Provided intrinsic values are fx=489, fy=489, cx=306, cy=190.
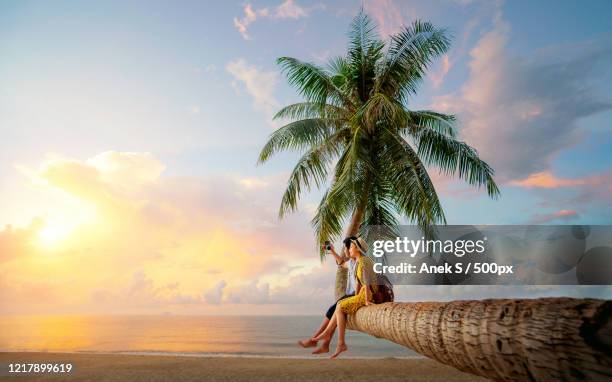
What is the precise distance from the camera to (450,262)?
46.2 ft

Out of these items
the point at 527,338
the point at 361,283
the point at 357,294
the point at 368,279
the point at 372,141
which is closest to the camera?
the point at 527,338

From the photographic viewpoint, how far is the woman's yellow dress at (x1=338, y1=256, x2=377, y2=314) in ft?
24.4

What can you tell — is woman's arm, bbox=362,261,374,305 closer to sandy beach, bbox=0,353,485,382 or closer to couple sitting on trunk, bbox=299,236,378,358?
couple sitting on trunk, bbox=299,236,378,358

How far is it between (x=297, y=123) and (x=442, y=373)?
8.47 metres

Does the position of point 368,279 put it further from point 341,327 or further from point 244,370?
point 244,370

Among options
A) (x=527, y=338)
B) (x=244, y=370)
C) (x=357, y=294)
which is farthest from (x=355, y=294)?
(x=244, y=370)

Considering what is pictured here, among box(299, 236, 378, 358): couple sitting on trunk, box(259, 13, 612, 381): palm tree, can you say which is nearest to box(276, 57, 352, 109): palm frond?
box(259, 13, 612, 381): palm tree

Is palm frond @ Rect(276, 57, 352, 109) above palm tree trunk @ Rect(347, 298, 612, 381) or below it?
above

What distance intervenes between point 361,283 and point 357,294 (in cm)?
24

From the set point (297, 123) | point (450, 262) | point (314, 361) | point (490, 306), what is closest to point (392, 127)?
point (297, 123)

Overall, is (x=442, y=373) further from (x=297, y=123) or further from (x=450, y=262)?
(x=297, y=123)

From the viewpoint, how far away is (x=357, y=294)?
25.7 ft

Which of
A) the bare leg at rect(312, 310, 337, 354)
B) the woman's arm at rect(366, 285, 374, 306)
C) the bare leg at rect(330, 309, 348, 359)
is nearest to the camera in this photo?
the woman's arm at rect(366, 285, 374, 306)

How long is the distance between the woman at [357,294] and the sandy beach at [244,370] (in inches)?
234
